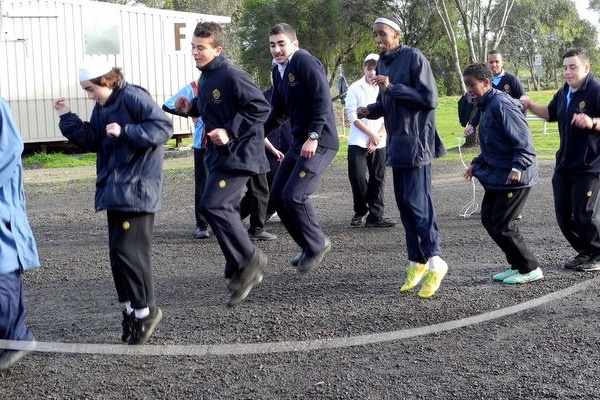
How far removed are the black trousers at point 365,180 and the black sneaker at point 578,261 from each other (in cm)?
297

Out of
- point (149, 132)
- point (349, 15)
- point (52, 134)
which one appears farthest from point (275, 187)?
point (349, 15)

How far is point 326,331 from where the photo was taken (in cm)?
572

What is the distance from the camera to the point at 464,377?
4723 millimetres

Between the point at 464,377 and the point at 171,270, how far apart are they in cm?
392

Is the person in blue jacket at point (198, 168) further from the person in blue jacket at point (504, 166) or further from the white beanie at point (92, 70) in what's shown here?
the white beanie at point (92, 70)

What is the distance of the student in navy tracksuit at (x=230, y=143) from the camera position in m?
6.14

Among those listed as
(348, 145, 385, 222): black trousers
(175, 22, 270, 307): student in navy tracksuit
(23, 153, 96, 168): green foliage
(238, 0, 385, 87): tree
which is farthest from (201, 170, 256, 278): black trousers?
(238, 0, 385, 87): tree

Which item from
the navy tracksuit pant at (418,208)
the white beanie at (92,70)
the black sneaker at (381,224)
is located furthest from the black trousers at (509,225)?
the white beanie at (92,70)

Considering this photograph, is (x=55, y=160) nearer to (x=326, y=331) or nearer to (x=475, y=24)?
(x=475, y=24)

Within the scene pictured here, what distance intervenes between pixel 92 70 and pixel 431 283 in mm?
3088

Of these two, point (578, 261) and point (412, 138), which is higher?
point (412, 138)

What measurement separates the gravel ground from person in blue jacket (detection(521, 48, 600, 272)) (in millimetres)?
327

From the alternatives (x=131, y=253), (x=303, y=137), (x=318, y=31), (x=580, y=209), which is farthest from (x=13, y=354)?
(x=318, y=31)

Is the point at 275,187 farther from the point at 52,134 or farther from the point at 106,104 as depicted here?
the point at 52,134
